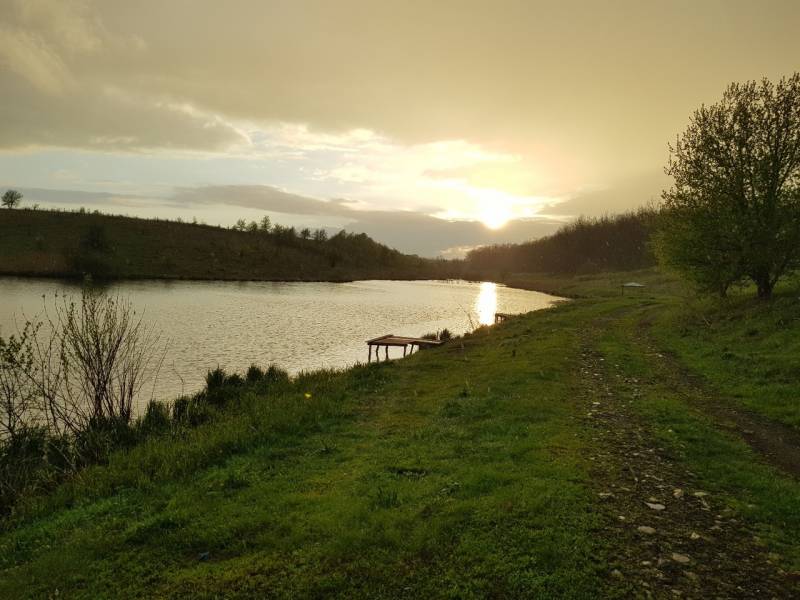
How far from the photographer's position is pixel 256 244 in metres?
143

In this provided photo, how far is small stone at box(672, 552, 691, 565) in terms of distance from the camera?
22.7 feet

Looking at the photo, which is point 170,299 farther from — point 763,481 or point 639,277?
point 639,277

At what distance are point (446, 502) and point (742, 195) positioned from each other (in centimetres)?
3066

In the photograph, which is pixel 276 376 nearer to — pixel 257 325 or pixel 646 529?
pixel 646 529

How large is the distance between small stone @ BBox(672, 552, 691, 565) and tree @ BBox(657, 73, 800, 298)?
26.8 m

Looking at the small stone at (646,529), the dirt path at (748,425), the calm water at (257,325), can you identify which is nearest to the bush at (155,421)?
the calm water at (257,325)

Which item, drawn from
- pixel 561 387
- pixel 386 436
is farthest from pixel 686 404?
pixel 386 436

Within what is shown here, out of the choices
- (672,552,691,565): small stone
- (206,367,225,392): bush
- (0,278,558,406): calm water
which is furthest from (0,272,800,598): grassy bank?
(0,278,558,406): calm water

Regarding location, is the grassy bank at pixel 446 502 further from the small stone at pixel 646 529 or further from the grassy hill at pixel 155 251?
the grassy hill at pixel 155 251

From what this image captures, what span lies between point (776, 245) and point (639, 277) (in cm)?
8018

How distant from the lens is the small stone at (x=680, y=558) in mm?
6926

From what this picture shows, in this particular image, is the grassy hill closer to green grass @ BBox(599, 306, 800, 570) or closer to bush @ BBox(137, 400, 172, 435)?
bush @ BBox(137, 400, 172, 435)

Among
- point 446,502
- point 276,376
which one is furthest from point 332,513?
point 276,376

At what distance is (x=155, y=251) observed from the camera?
115562 mm
